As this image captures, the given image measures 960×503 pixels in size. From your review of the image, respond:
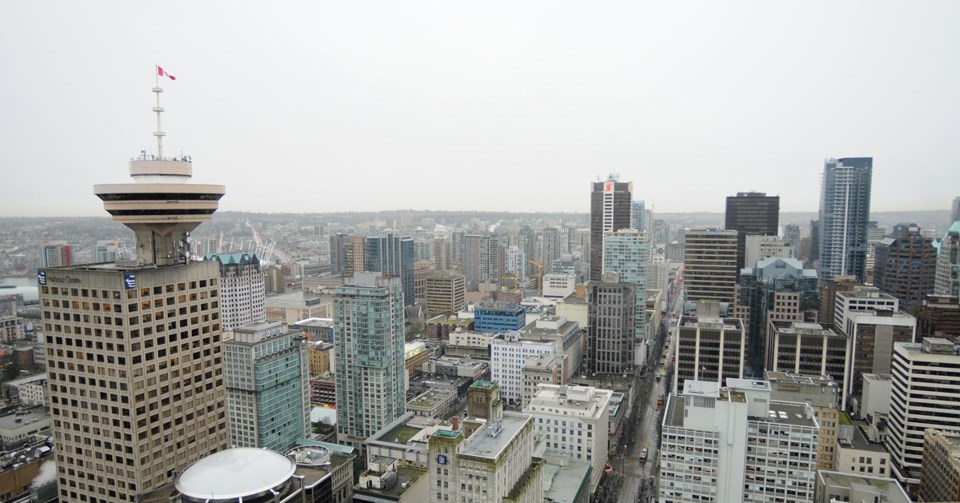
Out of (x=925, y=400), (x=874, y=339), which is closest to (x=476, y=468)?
(x=925, y=400)

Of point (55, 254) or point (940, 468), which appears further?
point (55, 254)

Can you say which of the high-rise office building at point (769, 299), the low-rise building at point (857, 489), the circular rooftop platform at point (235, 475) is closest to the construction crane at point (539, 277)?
the high-rise office building at point (769, 299)

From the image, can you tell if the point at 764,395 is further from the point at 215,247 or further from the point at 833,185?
the point at 833,185

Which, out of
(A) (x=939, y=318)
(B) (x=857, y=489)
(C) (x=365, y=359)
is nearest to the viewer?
(B) (x=857, y=489)

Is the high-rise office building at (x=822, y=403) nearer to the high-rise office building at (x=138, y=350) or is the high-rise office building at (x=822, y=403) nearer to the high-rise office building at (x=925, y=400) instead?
the high-rise office building at (x=925, y=400)

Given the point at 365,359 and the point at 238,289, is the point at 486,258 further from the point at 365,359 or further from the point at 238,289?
the point at 365,359

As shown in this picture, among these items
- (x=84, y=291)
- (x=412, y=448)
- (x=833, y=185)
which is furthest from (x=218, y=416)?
(x=833, y=185)
